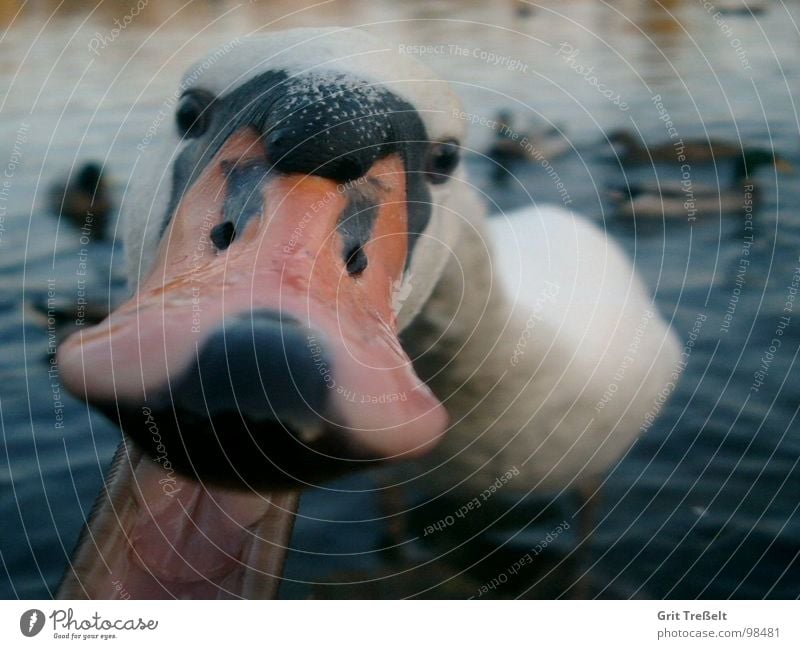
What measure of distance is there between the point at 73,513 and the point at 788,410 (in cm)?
93

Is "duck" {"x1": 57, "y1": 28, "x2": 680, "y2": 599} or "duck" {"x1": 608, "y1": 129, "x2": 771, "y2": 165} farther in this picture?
"duck" {"x1": 608, "y1": 129, "x2": 771, "y2": 165}

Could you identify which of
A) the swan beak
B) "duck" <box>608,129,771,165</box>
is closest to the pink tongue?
the swan beak

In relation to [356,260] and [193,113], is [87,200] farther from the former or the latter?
[356,260]

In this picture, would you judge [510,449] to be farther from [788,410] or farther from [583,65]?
[583,65]

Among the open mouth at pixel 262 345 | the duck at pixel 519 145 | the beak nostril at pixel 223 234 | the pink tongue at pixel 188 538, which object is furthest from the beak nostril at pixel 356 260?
the duck at pixel 519 145

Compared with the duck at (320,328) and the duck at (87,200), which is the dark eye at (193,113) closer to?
the duck at (320,328)

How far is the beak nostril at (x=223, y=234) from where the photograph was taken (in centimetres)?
95

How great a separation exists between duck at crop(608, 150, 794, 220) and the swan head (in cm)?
42

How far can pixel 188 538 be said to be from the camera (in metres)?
1.20

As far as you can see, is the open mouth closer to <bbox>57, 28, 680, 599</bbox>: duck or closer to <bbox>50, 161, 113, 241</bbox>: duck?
<bbox>57, 28, 680, 599</bbox>: duck

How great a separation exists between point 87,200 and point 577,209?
2.39ft

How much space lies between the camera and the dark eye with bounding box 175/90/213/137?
1.29 m

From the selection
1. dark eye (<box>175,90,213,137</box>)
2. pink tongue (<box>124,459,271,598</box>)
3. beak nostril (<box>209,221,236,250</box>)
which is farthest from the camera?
dark eye (<box>175,90,213,137</box>)

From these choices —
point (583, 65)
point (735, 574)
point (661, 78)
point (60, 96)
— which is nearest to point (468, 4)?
point (583, 65)
